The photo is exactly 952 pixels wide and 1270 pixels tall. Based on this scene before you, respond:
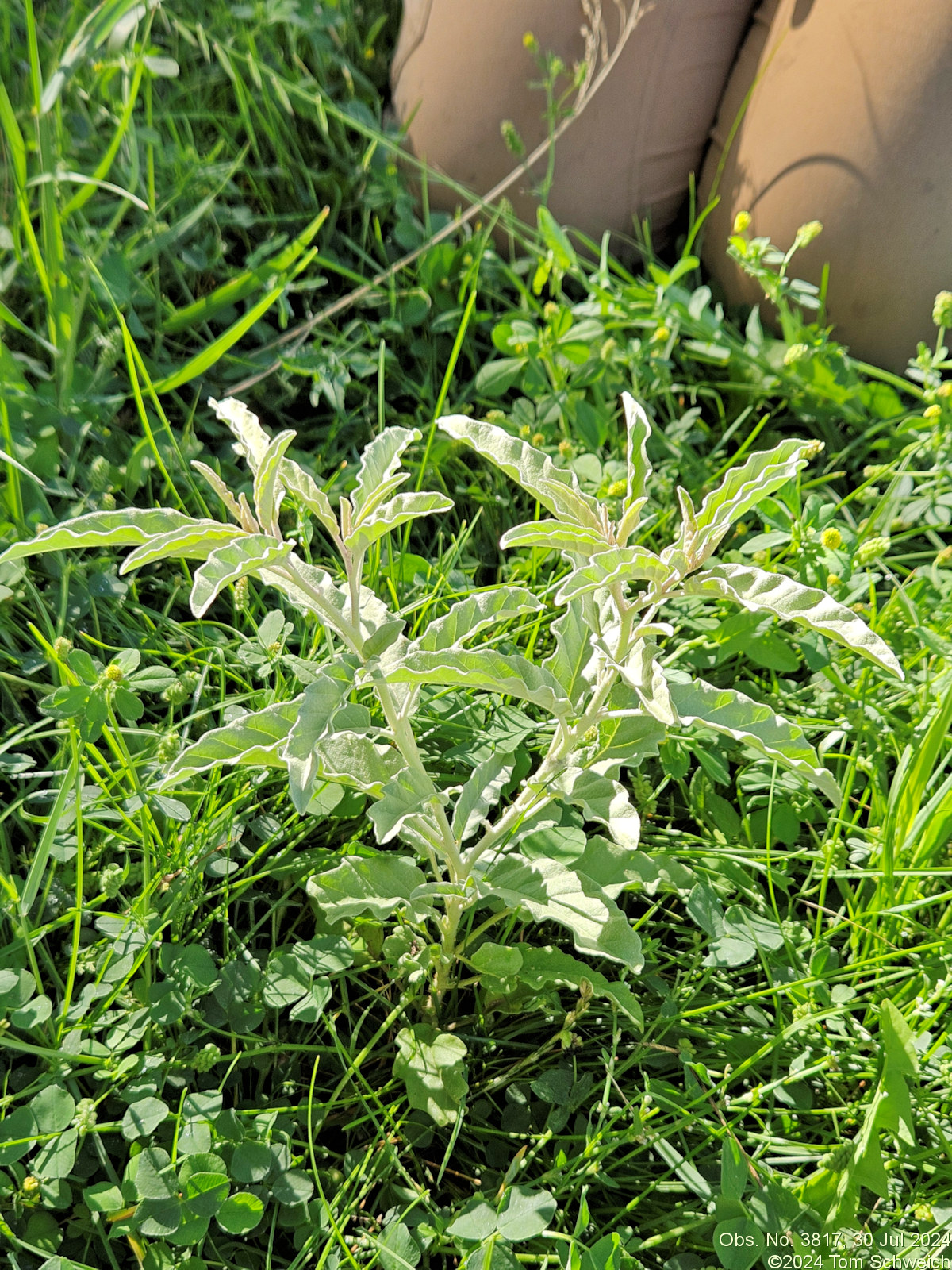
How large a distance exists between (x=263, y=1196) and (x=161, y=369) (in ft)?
4.51

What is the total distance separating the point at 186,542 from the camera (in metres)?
0.90

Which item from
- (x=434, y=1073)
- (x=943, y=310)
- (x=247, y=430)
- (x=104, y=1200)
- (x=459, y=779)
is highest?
(x=943, y=310)

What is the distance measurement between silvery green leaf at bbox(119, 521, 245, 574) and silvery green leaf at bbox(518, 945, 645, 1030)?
558mm

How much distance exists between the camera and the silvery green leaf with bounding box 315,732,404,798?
39.9 inches

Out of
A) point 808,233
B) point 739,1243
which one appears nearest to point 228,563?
point 739,1243

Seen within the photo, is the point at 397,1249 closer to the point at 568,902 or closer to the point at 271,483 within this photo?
the point at 568,902

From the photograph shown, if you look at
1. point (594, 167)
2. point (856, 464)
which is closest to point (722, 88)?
point (594, 167)

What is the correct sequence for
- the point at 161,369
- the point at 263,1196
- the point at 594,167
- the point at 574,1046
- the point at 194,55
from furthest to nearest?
the point at 194,55, the point at 594,167, the point at 161,369, the point at 574,1046, the point at 263,1196

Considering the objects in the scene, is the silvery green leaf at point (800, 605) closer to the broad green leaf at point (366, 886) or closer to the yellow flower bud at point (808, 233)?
the broad green leaf at point (366, 886)

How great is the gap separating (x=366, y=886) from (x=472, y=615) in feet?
1.06

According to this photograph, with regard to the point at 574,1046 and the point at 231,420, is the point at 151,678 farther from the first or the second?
the point at 574,1046

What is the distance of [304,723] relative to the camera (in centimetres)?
92

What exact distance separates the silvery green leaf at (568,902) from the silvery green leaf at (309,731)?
0.87 feet

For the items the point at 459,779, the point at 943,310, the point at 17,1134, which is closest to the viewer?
the point at 17,1134
